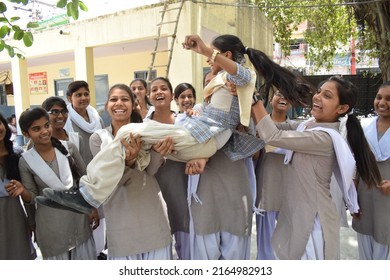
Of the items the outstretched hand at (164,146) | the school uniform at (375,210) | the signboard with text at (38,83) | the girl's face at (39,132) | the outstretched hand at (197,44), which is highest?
the signboard with text at (38,83)

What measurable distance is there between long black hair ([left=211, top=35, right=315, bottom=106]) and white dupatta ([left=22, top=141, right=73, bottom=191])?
126cm

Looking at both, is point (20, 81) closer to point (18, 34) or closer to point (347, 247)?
point (18, 34)

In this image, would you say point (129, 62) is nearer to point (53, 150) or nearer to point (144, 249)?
point (53, 150)

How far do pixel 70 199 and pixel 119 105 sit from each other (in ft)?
2.15

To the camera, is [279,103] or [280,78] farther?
[279,103]

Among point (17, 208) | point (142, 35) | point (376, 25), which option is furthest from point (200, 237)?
point (142, 35)

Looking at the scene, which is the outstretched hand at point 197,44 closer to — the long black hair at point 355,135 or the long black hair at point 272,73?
the long black hair at point 272,73

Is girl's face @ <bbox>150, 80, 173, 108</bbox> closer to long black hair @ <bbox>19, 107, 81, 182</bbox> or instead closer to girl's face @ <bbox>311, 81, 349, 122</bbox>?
long black hair @ <bbox>19, 107, 81, 182</bbox>

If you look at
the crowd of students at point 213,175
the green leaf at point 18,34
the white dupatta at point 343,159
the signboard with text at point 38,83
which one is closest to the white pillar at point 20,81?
the signboard with text at point 38,83

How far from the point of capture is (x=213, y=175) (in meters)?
2.06

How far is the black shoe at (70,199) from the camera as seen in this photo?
1.73 metres

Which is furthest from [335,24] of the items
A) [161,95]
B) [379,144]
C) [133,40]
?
[161,95]

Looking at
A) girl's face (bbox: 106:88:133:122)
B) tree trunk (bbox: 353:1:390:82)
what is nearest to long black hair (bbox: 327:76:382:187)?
girl's face (bbox: 106:88:133:122)
